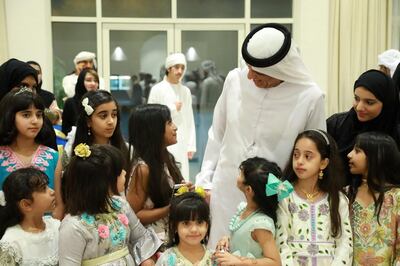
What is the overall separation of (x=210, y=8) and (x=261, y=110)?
5182mm

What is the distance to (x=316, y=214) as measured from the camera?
2256mm

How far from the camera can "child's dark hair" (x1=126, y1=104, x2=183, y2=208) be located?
2465 millimetres

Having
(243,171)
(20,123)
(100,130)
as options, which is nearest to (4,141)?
(20,123)

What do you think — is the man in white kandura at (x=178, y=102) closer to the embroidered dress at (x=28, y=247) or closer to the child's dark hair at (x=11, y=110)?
the child's dark hair at (x=11, y=110)

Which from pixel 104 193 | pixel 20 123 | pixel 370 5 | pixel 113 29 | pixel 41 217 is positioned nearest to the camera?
pixel 104 193

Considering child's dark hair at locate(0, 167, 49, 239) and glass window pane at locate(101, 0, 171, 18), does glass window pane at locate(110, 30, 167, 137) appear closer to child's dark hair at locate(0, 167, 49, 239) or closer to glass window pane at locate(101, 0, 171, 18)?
glass window pane at locate(101, 0, 171, 18)

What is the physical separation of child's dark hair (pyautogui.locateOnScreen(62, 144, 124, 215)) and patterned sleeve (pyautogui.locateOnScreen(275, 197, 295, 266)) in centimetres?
78

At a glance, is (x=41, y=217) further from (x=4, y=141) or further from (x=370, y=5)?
(x=370, y=5)

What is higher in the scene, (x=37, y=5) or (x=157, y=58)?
(x=37, y=5)

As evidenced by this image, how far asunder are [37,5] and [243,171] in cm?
553

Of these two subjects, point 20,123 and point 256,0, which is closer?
point 20,123

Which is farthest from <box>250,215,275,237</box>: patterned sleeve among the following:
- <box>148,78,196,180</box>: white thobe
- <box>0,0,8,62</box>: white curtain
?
<box>0,0,8,62</box>: white curtain

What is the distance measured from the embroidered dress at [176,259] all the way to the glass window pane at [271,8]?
570 centimetres

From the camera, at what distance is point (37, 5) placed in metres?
6.76
